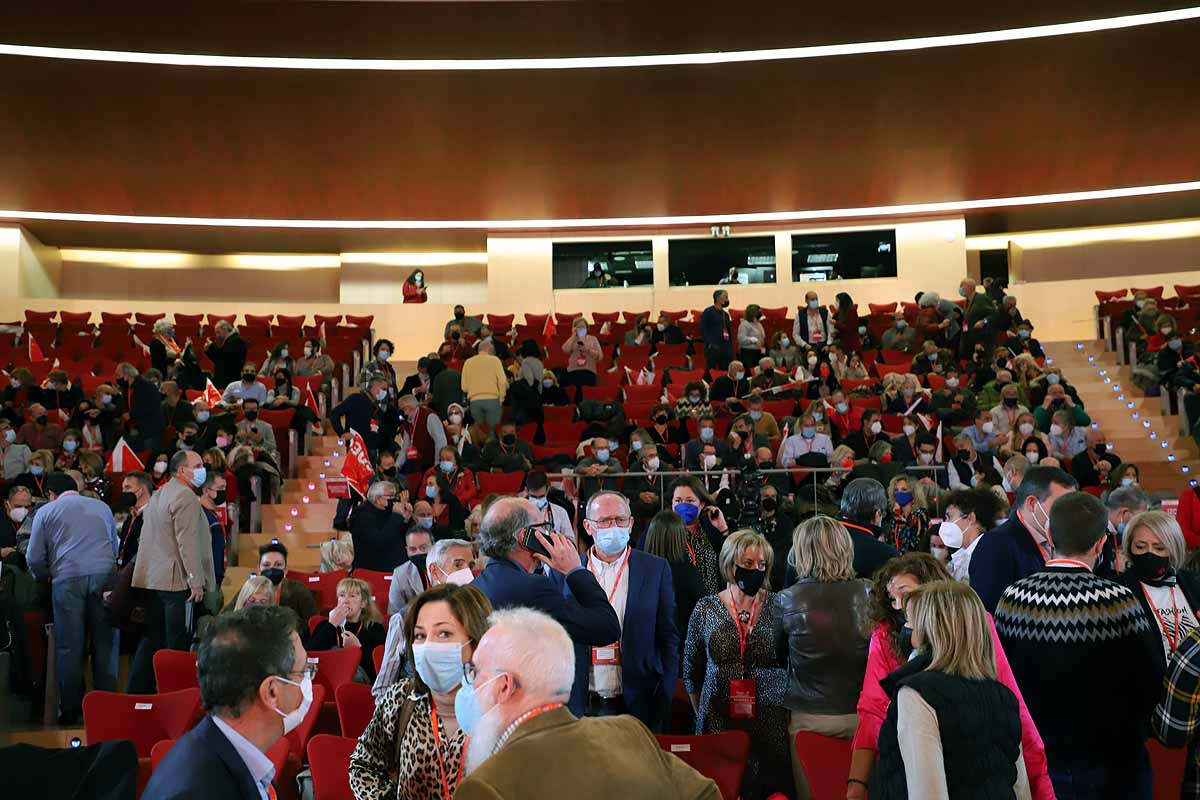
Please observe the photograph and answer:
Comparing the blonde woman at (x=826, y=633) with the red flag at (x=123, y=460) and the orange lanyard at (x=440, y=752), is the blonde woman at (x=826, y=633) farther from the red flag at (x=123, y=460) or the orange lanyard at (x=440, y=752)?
the red flag at (x=123, y=460)

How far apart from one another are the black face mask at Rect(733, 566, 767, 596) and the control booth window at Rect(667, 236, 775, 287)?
1657 cm

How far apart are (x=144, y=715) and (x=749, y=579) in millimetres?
2531

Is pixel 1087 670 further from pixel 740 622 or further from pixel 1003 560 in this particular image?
pixel 740 622

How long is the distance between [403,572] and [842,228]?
15.6 meters

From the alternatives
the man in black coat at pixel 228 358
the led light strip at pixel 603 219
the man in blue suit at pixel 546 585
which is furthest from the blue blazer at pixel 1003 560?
the led light strip at pixel 603 219

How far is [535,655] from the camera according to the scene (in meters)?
2.39

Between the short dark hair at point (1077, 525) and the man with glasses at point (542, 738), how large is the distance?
1.88 m

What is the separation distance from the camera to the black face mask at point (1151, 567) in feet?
13.8

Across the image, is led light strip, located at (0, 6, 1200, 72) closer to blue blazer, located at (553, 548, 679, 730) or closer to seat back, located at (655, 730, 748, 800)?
blue blazer, located at (553, 548, 679, 730)

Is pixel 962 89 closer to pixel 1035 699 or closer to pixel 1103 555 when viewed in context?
pixel 1103 555

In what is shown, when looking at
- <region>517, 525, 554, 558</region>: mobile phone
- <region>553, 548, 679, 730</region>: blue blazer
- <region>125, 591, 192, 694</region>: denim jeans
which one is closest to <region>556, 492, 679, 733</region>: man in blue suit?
<region>553, 548, 679, 730</region>: blue blazer

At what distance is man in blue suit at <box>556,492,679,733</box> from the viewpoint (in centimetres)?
466

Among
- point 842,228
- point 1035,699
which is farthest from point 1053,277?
point 1035,699

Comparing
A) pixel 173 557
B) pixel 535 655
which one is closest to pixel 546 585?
pixel 535 655
